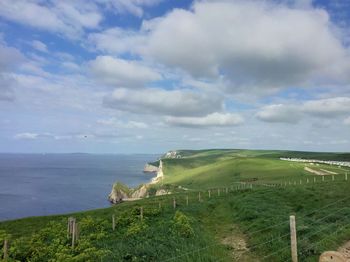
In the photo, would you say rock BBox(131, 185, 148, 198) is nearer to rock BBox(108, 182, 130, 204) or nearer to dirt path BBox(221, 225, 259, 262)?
rock BBox(108, 182, 130, 204)

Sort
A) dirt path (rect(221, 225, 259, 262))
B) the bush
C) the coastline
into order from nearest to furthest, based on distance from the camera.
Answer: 1. dirt path (rect(221, 225, 259, 262))
2. the bush
3. the coastline

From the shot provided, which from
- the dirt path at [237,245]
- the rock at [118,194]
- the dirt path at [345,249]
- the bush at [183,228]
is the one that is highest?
the bush at [183,228]

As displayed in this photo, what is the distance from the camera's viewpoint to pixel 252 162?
176875mm

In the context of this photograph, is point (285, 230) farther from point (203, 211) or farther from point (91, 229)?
point (203, 211)

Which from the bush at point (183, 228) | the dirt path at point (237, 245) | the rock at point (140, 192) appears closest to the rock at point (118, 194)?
the rock at point (140, 192)

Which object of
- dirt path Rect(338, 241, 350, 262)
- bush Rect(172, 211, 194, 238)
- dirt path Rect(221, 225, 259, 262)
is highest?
bush Rect(172, 211, 194, 238)

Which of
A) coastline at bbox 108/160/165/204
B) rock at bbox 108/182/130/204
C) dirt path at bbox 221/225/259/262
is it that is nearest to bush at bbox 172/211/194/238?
dirt path at bbox 221/225/259/262

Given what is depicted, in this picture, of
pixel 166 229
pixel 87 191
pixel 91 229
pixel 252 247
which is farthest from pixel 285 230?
pixel 87 191

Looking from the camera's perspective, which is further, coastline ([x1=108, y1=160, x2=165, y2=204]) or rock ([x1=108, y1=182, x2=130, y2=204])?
coastline ([x1=108, y1=160, x2=165, y2=204])

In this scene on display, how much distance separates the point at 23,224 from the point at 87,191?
141 metres

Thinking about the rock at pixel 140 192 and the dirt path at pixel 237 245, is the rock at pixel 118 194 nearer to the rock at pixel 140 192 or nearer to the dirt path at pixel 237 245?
the rock at pixel 140 192

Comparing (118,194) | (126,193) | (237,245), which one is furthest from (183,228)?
(126,193)

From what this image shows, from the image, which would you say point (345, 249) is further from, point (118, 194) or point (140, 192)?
point (140, 192)

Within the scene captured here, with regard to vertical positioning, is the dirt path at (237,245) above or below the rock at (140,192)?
above
